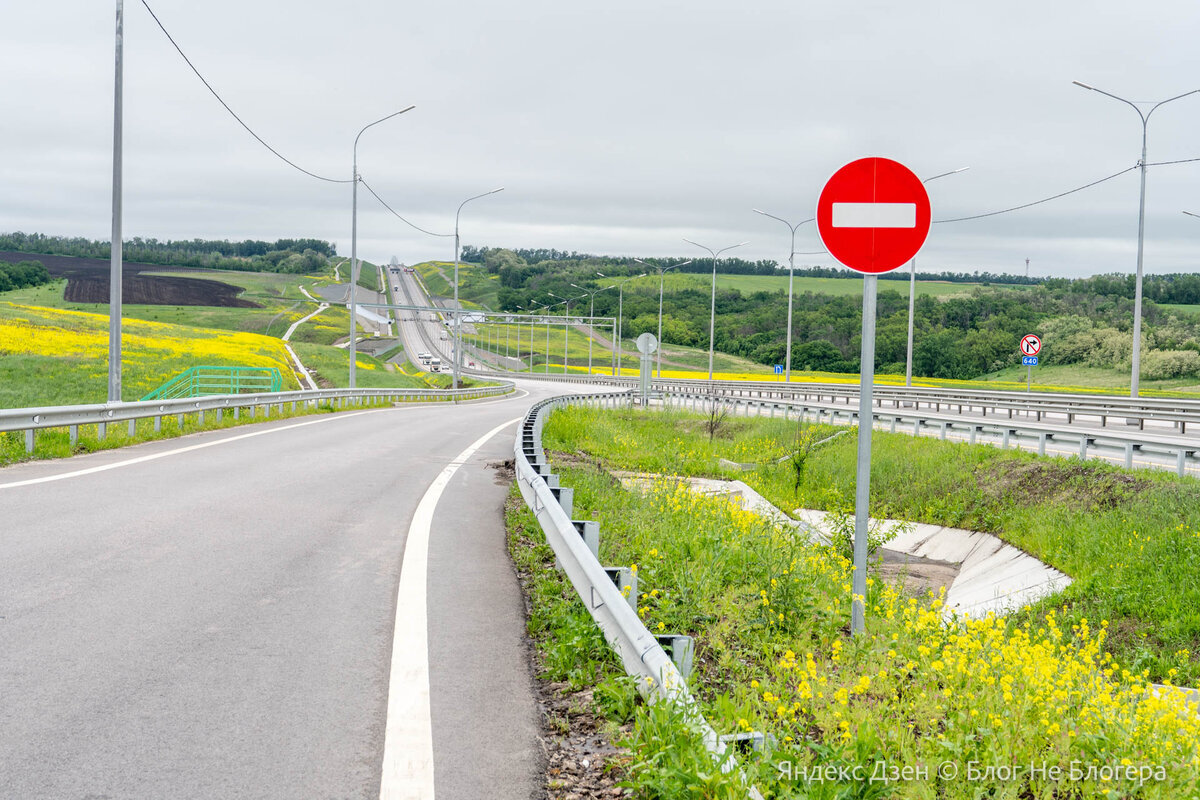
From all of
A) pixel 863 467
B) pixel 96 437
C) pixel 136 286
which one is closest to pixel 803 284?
pixel 136 286

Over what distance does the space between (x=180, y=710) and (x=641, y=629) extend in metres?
2.13

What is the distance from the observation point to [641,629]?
4.65m

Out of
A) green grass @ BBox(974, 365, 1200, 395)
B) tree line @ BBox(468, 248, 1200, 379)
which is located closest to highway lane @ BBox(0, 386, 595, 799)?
green grass @ BBox(974, 365, 1200, 395)

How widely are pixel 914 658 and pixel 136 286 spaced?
115357 mm

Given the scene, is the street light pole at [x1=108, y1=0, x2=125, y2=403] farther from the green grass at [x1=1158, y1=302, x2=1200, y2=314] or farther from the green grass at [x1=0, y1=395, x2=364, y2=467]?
the green grass at [x1=1158, y1=302, x2=1200, y2=314]

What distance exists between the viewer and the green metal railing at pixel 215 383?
34812 millimetres

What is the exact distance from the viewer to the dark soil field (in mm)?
97125

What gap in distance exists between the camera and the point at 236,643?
569 cm

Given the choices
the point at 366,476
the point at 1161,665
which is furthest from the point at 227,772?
the point at 366,476

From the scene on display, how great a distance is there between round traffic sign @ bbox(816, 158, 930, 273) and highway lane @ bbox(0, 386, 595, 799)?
123 inches

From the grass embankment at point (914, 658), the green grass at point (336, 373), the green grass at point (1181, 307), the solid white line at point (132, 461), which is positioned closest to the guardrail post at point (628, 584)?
the grass embankment at point (914, 658)

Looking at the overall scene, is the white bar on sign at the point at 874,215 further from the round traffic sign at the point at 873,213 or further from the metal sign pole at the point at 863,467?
the metal sign pole at the point at 863,467

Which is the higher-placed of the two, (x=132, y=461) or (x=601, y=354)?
(x=601, y=354)

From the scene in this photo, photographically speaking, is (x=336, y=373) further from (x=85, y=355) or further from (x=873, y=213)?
(x=873, y=213)
